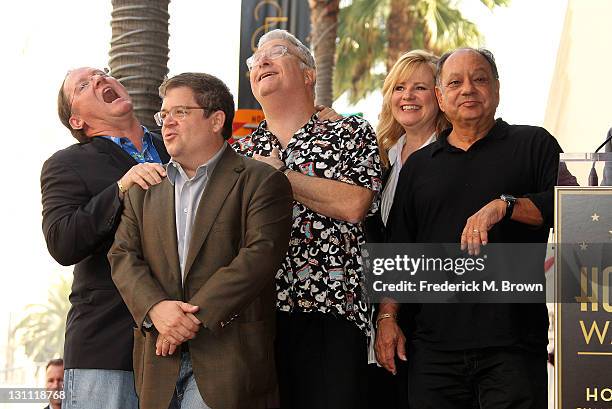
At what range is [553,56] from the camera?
18.8 m

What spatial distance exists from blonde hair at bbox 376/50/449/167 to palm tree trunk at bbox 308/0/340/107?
31.6 ft

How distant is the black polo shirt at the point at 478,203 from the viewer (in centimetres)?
367

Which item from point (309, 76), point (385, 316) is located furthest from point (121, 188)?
point (385, 316)

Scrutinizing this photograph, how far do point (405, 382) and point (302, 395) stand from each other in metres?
0.52

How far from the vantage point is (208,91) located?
Answer: 3.70 metres

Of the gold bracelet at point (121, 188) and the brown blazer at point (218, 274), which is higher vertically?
the gold bracelet at point (121, 188)

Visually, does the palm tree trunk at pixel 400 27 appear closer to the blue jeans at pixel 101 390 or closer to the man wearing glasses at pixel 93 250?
the man wearing glasses at pixel 93 250

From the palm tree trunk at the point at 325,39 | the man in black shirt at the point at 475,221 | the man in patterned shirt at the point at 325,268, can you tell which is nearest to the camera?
the man in black shirt at the point at 475,221

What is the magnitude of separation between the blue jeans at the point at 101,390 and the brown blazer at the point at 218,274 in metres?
0.20

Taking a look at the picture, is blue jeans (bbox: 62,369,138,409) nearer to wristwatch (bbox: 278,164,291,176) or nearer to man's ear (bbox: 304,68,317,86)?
wristwatch (bbox: 278,164,291,176)

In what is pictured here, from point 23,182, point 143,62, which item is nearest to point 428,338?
point 143,62

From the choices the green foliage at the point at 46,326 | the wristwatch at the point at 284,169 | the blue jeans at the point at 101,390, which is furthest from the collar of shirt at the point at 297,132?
the green foliage at the point at 46,326

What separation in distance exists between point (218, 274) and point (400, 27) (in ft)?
60.3

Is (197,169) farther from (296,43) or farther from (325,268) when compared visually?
(296,43)
